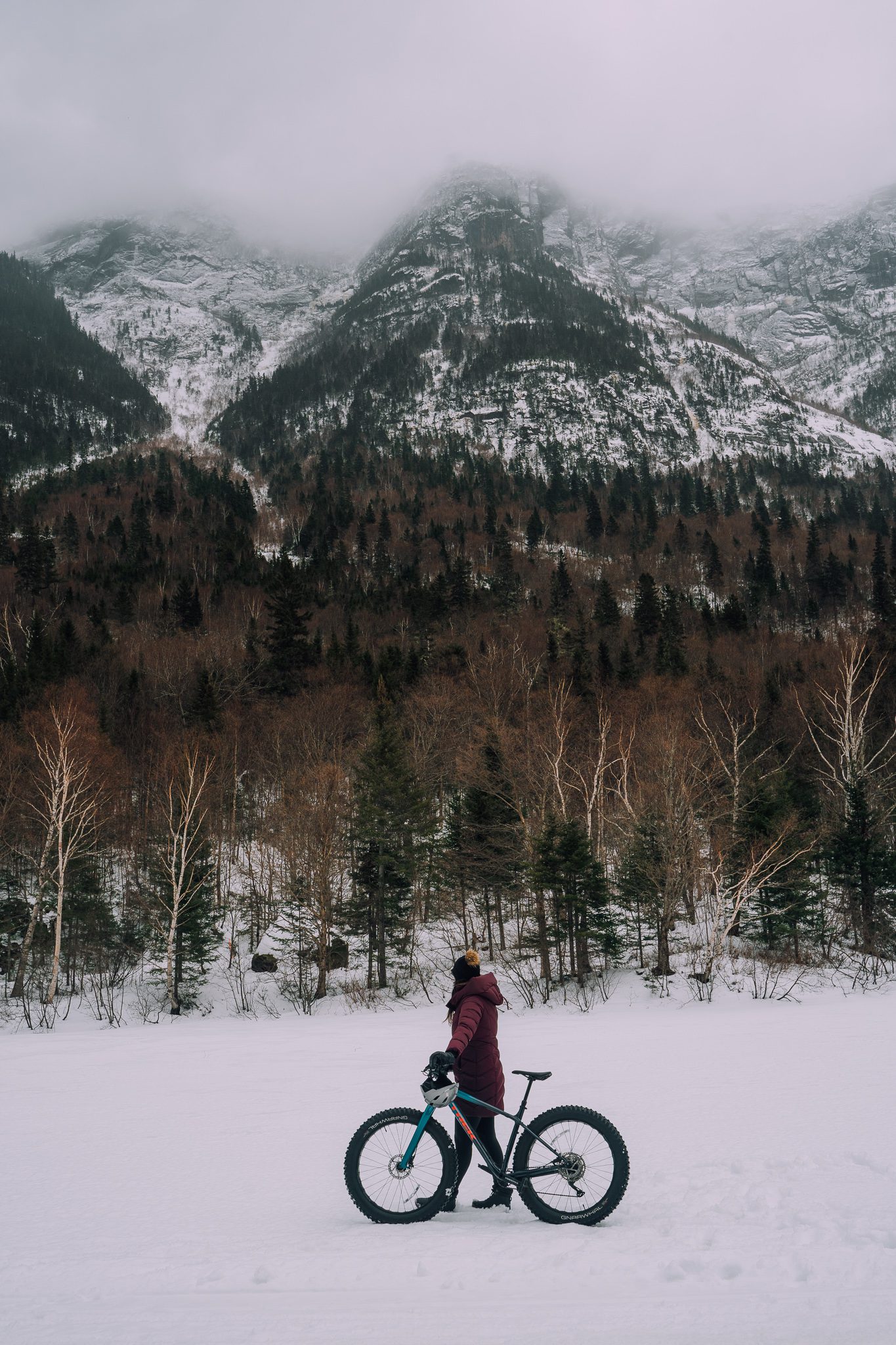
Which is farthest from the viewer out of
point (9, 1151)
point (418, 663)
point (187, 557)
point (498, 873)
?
point (187, 557)

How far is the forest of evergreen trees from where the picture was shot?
996 inches

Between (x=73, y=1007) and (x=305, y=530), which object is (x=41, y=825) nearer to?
(x=73, y=1007)

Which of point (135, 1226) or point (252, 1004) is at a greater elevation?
point (135, 1226)

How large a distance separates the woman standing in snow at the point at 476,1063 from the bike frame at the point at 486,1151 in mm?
46

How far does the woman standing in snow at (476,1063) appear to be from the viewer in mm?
4844

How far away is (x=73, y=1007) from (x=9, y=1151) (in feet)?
67.9

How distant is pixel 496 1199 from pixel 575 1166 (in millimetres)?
746

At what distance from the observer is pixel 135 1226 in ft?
15.7

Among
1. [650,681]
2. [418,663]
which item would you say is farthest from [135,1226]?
[418,663]

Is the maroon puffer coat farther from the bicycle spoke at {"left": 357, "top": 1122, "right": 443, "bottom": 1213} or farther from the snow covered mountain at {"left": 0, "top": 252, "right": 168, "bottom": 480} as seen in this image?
the snow covered mountain at {"left": 0, "top": 252, "right": 168, "bottom": 480}

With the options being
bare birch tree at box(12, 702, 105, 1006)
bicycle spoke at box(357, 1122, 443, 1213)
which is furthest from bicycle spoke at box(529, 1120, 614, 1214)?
bare birch tree at box(12, 702, 105, 1006)

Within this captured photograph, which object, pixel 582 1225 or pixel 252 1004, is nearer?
pixel 582 1225

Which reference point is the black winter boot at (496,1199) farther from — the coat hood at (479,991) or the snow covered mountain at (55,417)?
the snow covered mountain at (55,417)

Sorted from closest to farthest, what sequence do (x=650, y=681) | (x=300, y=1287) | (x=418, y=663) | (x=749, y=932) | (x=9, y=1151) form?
(x=300, y=1287) < (x=9, y=1151) < (x=749, y=932) < (x=650, y=681) < (x=418, y=663)
